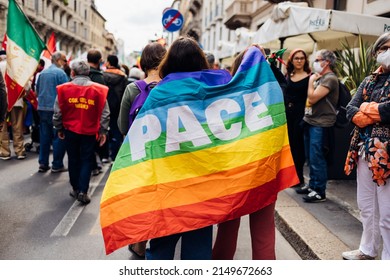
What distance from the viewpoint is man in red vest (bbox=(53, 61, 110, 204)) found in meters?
4.60

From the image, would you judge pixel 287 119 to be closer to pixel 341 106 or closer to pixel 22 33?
pixel 341 106

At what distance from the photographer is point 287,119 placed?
506 centimetres

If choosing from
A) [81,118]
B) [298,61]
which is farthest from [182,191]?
[298,61]

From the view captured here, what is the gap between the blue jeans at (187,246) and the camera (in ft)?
7.18

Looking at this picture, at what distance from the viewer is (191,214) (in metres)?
2.15

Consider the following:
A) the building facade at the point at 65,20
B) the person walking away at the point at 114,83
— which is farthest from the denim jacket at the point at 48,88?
the building facade at the point at 65,20

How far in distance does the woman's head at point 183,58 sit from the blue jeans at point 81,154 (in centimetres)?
282

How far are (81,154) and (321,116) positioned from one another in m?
2.92

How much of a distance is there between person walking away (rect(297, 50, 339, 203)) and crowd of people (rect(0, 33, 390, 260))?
0.04ft

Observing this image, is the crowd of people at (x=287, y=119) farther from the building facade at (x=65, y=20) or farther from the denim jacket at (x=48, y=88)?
the building facade at (x=65, y=20)

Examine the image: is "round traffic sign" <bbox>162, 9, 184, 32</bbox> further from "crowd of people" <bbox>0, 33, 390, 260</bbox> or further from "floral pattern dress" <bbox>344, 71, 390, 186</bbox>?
"floral pattern dress" <bbox>344, 71, 390, 186</bbox>
